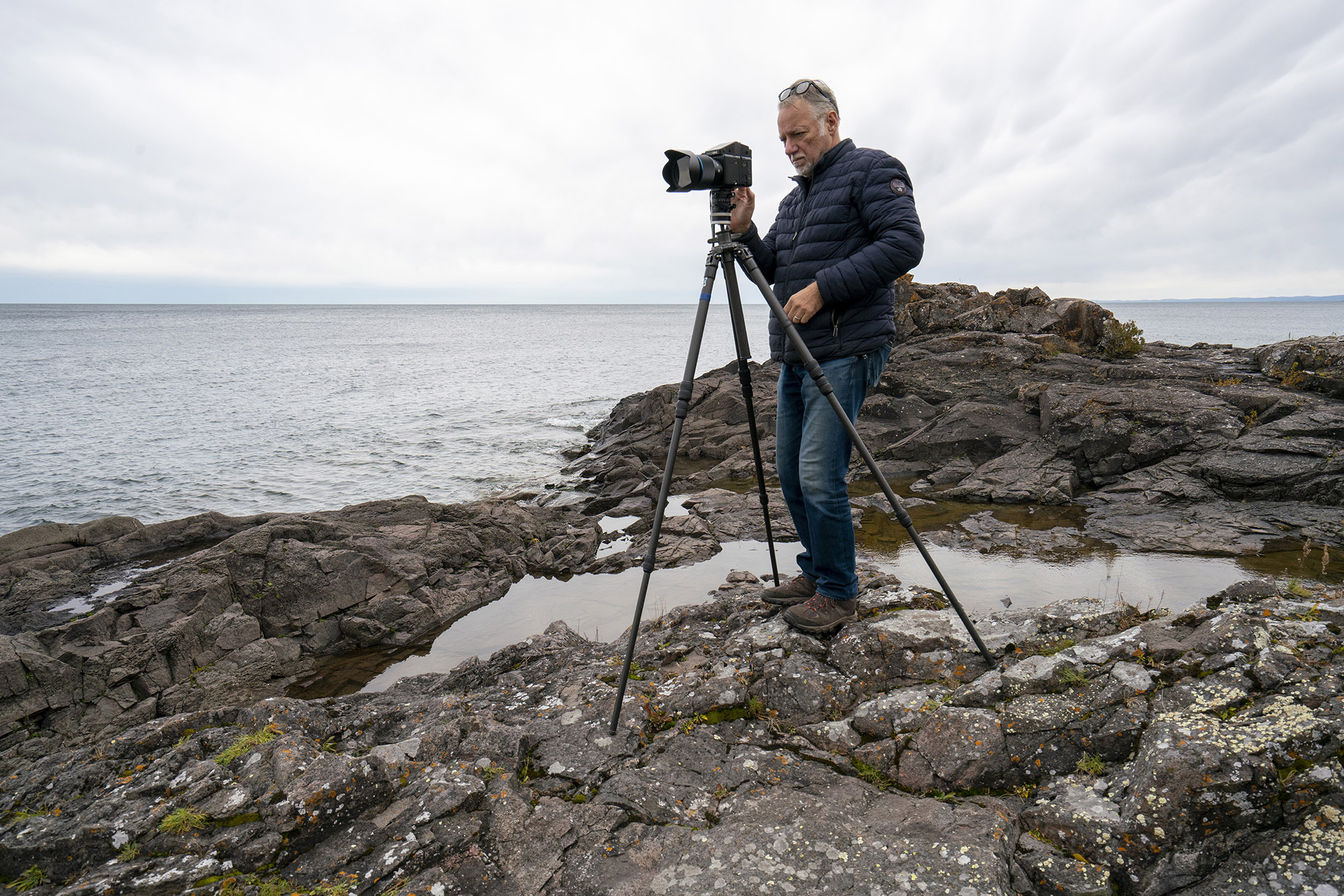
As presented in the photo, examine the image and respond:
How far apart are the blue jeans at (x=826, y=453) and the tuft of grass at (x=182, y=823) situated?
320 cm

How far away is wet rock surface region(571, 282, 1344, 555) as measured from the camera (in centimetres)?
842

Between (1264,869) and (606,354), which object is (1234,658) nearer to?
(1264,869)

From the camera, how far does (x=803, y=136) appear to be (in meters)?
3.47

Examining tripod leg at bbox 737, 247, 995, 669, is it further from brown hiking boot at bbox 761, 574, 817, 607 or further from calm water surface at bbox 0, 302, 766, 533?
calm water surface at bbox 0, 302, 766, 533

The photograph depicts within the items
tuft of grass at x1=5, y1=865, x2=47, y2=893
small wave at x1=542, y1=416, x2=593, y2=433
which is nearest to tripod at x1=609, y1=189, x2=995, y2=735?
tuft of grass at x1=5, y1=865, x2=47, y2=893

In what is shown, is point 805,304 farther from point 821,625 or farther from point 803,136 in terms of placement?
point 821,625

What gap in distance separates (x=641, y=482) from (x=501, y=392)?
2412 cm

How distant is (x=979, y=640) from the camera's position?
335cm

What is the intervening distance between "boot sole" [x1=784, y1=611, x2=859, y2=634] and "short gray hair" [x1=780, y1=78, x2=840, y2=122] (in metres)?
2.89

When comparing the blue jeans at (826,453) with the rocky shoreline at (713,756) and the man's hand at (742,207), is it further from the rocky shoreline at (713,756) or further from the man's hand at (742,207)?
the man's hand at (742,207)

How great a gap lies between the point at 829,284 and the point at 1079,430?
Answer: 9532mm

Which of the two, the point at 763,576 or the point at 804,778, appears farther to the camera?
the point at 763,576

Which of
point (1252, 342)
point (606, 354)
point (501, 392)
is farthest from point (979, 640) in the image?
point (1252, 342)

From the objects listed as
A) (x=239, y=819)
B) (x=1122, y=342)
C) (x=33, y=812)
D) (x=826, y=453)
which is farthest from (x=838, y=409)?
→ (x=1122, y=342)
